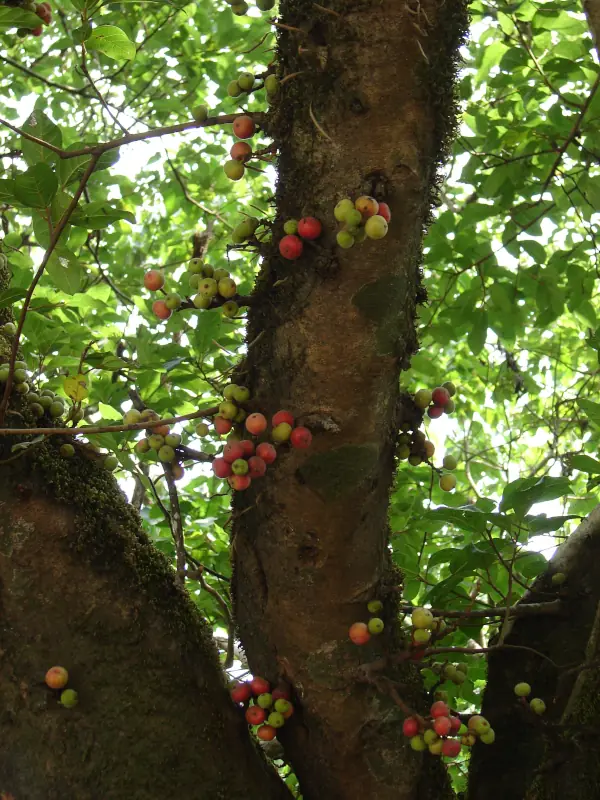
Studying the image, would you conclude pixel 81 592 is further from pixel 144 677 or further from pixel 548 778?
pixel 548 778

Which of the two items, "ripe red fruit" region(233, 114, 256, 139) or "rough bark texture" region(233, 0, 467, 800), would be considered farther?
"ripe red fruit" region(233, 114, 256, 139)

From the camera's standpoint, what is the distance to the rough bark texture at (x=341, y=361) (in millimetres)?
1688

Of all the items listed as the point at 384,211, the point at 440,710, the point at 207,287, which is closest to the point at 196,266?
the point at 207,287

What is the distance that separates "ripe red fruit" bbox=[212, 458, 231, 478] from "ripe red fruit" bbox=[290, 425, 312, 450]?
0.17 m

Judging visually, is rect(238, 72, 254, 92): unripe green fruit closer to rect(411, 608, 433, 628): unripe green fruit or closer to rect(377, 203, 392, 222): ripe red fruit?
rect(377, 203, 392, 222): ripe red fruit

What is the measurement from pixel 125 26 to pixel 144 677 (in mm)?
4031

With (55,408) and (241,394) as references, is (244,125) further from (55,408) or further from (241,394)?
(55,408)

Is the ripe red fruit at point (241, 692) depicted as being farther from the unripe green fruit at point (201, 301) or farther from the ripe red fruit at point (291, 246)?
the ripe red fruit at point (291, 246)

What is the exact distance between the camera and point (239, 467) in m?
1.71

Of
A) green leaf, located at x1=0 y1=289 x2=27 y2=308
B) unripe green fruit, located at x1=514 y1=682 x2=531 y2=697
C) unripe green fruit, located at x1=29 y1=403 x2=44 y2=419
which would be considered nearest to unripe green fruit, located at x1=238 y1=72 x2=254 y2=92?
green leaf, located at x1=0 y1=289 x2=27 y2=308

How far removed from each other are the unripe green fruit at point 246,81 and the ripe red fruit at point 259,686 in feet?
5.10

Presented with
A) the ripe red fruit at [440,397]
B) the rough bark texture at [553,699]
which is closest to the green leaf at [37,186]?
the ripe red fruit at [440,397]

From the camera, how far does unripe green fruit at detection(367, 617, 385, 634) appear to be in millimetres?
1806

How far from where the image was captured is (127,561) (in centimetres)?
183
